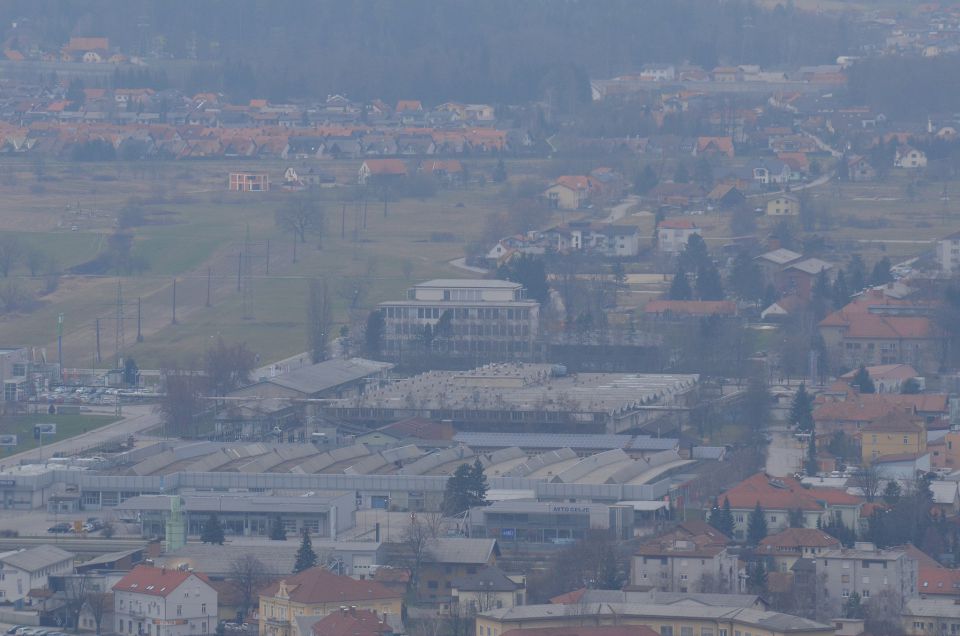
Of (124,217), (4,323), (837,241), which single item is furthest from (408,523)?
(124,217)

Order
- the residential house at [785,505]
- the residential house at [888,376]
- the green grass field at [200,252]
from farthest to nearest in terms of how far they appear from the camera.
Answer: the green grass field at [200,252] < the residential house at [888,376] < the residential house at [785,505]

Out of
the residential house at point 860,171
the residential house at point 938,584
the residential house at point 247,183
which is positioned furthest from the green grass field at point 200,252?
the residential house at point 938,584

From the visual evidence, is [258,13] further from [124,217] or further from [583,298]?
[583,298]

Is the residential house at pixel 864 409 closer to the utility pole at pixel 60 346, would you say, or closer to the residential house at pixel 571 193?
the utility pole at pixel 60 346

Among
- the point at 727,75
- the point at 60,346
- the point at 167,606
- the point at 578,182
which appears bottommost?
the point at 167,606

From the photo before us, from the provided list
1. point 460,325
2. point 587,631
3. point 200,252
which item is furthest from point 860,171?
point 587,631

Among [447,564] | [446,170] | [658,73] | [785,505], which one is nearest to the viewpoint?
[447,564]

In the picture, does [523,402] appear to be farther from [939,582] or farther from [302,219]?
[302,219]

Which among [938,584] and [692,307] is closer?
[938,584]
